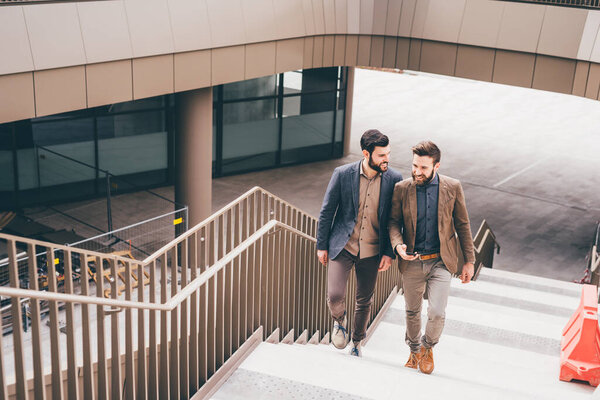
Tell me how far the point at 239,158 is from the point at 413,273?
14825mm

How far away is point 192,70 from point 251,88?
803 cm

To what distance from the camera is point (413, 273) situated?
5383mm

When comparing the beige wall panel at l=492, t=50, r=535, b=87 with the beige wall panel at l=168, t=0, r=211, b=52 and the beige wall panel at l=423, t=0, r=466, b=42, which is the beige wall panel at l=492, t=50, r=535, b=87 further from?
the beige wall panel at l=168, t=0, r=211, b=52

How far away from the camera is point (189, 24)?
10938mm

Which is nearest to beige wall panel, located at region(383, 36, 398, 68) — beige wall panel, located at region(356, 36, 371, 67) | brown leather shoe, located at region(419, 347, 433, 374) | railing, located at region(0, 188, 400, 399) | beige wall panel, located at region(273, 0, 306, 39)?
beige wall panel, located at region(356, 36, 371, 67)

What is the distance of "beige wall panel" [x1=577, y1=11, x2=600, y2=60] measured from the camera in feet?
39.4

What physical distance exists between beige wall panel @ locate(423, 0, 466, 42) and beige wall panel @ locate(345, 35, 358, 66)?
4.92 feet

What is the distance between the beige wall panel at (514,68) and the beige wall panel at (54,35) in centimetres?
770

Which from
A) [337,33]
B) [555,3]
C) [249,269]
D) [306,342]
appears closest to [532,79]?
[555,3]

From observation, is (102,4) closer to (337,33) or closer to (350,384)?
(337,33)

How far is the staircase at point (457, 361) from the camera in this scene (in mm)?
4625

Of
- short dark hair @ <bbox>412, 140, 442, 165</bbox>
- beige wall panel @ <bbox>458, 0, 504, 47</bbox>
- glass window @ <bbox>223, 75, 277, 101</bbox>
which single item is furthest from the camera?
glass window @ <bbox>223, 75, 277, 101</bbox>

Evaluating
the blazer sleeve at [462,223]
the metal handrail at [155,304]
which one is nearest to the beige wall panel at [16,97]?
the metal handrail at [155,304]

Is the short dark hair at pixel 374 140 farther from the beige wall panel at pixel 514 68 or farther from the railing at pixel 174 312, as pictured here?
the beige wall panel at pixel 514 68
